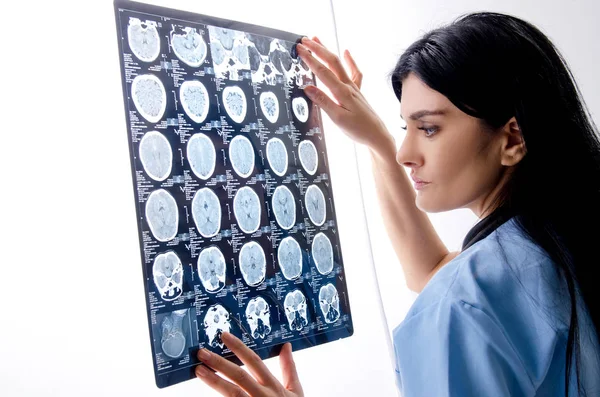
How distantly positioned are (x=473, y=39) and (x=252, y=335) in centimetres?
72

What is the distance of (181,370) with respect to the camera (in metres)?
1.09

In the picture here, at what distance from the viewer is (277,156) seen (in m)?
1.36

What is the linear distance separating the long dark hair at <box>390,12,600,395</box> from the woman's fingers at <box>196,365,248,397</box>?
0.58m

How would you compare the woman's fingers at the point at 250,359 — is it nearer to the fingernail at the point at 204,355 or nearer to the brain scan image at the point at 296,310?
the fingernail at the point at 204,355

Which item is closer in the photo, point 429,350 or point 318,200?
point 429,350

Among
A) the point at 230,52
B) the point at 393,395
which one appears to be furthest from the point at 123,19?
the point at 393,395

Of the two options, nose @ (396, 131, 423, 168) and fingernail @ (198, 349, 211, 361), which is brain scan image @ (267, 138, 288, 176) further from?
fingernail @ (198, 349, 211, 361)

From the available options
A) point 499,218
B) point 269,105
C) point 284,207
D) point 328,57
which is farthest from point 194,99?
point 499,218

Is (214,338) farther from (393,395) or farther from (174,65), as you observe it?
(393,395)

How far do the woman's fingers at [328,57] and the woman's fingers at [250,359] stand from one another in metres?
0.73

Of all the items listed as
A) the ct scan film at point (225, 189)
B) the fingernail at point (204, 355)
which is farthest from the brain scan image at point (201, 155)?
the fingernail at point (204, 355)

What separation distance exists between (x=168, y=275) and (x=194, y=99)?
1.21 ft

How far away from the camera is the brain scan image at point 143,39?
3.79ft

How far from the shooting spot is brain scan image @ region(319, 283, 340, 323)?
1.38 m
